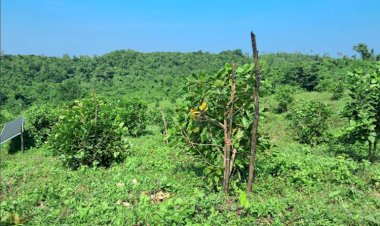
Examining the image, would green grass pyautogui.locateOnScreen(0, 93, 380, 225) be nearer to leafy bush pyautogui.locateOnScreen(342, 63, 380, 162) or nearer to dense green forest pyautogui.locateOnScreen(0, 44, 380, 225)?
dense green forest pyautogui.locateOnScreen(0, 44, 380, 225)

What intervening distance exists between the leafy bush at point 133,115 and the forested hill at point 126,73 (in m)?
8.48

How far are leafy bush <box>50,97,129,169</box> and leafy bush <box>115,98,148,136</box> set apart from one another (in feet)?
17.0

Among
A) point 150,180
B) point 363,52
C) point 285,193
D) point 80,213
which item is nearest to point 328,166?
point 285,193

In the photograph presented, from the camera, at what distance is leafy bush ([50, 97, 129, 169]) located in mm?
7480

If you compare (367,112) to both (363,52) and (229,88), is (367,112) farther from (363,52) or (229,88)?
(363,52)

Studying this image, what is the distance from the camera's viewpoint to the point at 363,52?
106 ft

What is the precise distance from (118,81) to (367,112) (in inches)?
1365

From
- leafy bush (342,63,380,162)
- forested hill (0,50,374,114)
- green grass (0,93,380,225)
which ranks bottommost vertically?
green grass (0,93,380,225)

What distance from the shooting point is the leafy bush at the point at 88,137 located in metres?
7.48

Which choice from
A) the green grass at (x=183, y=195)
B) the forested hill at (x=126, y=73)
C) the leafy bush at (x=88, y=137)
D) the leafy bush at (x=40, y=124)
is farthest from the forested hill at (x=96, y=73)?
the green grass at (x=183, y=195)

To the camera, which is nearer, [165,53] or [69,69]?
[69,69]

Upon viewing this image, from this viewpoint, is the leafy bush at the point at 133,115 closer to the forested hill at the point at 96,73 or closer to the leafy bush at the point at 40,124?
the leafy bush at the point at 40,124

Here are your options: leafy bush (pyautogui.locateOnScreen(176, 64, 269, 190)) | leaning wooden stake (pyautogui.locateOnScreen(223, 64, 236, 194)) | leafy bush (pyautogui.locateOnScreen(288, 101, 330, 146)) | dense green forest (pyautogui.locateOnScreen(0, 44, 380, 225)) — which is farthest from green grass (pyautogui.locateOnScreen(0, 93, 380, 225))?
leafy bush (pyautogui.locateOnScreen(288, 101, 330, 146))

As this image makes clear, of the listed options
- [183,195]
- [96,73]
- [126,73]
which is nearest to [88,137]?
[183,195]
